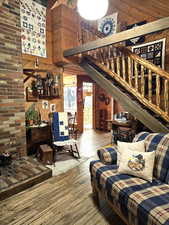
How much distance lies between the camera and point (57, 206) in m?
2.00

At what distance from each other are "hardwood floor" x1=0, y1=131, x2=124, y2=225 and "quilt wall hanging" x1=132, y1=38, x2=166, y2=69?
3034mm

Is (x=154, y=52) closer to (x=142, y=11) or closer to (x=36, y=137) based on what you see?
(x=142, y=11)

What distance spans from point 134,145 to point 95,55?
8.66 feet

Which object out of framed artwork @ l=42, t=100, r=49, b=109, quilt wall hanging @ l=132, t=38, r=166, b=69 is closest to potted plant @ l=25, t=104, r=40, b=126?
framed artwork @ l=42, t=100, r=49, b=109

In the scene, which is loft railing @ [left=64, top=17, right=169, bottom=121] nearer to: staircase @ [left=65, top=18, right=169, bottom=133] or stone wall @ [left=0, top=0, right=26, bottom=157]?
staircase @ [left=65, top=18, right=169, bottom=133]

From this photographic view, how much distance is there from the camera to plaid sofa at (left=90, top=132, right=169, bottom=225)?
1.28 m

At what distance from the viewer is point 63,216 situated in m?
1.84

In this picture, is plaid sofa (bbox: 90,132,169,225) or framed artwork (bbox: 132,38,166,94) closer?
plaid sofa (bbox: 90,132,169,225)

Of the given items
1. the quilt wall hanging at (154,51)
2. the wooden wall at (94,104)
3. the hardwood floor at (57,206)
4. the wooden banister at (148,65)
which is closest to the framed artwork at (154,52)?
the quilt wall hanging at (154,51)

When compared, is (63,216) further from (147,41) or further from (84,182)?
(147,41)

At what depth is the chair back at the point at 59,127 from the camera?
3.51m

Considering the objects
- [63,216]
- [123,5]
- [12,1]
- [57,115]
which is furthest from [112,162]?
[123,5]

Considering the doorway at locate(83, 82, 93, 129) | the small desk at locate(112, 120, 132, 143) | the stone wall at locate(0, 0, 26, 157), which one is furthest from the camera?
the doorway at locate(83, 82, 93, 129)

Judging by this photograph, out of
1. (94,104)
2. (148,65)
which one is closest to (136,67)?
(148,65)
